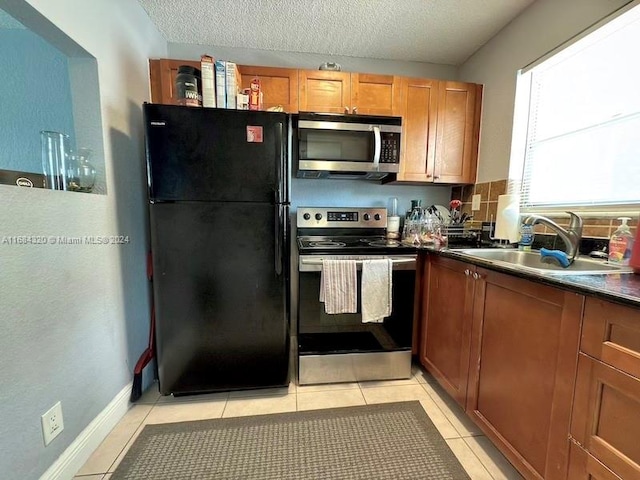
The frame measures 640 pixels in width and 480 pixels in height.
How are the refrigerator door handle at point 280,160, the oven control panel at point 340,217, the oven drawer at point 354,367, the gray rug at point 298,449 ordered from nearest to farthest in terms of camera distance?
1. the gray rug at point 298,449
2. the refrigerator door handle at point 280,160
3. the oven drawer at point 354,367
4. the oven control panel at point 340,217

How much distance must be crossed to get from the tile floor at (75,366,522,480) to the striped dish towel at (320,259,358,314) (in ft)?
1.77

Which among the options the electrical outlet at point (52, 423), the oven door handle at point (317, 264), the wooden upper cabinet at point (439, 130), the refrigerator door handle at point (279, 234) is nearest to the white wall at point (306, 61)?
the wooden upper cabinet at point (439, 130)

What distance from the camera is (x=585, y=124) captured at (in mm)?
1521

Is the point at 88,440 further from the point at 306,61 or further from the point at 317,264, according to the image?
the point at 306,61

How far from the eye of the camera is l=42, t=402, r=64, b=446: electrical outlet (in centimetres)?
105

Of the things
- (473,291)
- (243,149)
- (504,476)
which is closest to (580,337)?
(473,291)

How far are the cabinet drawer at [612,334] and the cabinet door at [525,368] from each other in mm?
33

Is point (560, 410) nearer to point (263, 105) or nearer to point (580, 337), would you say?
point (580, 337)

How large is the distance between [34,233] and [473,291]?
1864 mm

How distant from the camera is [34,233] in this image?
→ 102cm

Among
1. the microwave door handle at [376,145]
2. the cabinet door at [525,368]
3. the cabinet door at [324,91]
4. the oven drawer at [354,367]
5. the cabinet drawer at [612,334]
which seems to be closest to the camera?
A: the cabinet drawer at [612,334]

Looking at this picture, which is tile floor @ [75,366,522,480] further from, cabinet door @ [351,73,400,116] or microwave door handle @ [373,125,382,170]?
cabinet door @ [351,73,400,116]

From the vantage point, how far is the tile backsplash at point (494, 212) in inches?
53.6

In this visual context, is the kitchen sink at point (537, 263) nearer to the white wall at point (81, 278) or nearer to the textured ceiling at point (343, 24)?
the textured ceiling at point (343, 24)
